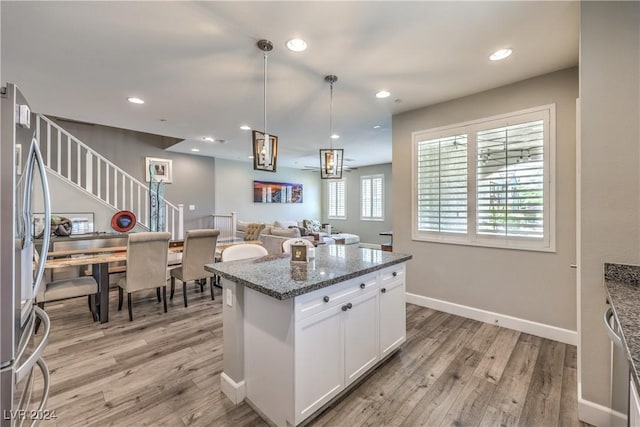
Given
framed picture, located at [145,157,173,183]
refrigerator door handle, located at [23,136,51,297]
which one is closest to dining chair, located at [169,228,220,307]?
refrigerator door handle, located at [23,136,51,297]

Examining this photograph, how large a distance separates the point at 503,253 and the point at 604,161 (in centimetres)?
165

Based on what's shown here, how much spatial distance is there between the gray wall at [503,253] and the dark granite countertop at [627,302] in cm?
127

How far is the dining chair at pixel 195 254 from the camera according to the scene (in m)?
3.64

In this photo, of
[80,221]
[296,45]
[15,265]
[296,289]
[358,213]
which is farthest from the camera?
[358,213]

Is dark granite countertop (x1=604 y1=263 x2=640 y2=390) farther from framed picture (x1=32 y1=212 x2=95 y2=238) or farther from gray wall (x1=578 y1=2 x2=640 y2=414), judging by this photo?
framed picture (x1=32 y1=212 x2=95 y2=238)

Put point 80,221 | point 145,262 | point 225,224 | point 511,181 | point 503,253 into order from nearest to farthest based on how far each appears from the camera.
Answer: point 511,181, point 503,253, point 145,262, point 80,221, point 225,224

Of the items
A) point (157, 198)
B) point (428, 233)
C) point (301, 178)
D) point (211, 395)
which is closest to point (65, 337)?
point (211, 395)

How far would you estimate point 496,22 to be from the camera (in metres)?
2.01

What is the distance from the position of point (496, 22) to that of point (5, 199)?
290cm

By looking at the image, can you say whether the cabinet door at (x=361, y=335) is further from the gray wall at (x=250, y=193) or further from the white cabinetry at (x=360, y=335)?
the gray wall at (x=250, y=193)

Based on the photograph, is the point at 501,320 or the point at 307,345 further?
the point at 501,320

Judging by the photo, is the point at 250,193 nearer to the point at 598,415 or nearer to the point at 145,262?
the point at 145,262

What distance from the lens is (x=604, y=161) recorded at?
1697mm

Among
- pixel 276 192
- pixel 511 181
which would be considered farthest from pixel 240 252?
pixel 276 192
